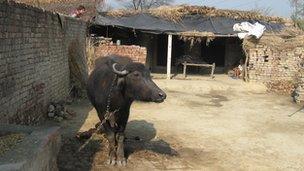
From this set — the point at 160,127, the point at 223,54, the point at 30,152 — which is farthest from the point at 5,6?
the point at 223,54

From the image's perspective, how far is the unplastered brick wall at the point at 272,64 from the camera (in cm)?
1998

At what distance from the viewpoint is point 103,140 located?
855cm

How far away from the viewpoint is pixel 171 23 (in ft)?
68.1

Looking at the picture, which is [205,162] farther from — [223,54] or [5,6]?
[223,54]

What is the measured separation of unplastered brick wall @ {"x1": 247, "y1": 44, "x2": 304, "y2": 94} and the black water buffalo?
13256mm

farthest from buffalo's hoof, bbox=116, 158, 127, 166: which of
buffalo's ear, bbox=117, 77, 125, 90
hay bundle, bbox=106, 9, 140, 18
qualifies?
hay bundle, bbox=106, 9, 140, 18

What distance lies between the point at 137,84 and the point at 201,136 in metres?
3.47

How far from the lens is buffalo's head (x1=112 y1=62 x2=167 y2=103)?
674 cm

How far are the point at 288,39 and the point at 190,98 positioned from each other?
24.1 ft

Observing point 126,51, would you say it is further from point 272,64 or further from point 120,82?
point 120,82

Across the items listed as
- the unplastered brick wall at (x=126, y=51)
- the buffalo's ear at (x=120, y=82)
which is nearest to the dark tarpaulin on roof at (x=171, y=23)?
the unplastered brick wall at (x=126, y=51)

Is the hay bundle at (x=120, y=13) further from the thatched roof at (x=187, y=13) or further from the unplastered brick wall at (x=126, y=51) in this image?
the unplastered brick wall at (x=126, y=51)

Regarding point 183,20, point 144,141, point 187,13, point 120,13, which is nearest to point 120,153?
point 144,141

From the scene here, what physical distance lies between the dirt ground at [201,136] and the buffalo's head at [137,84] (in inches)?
47.9
